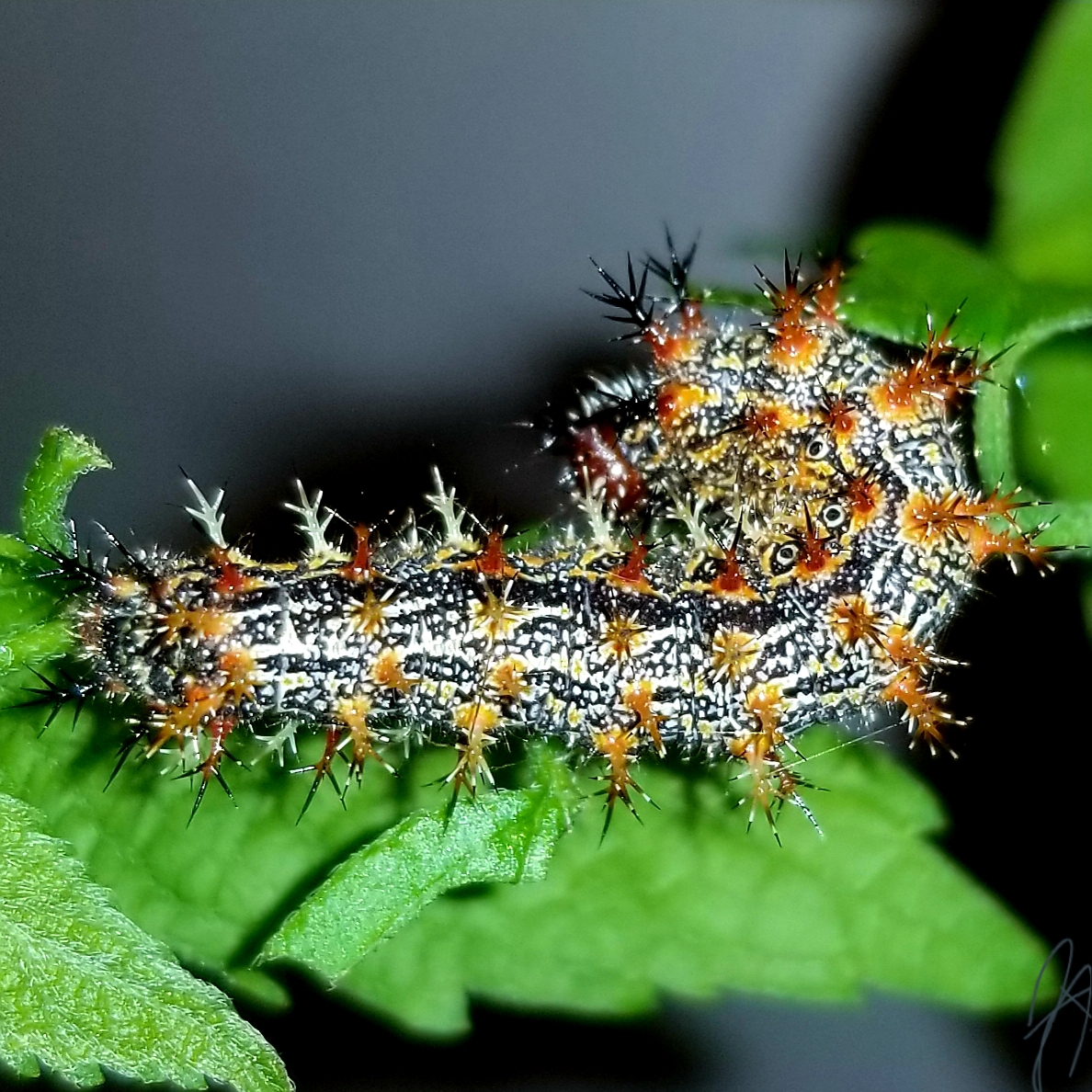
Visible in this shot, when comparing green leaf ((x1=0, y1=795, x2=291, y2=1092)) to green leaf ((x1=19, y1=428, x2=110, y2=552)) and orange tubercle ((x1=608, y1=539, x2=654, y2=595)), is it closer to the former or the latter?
green leaf ((x1=19, y1=428, x2=110, y2=552))

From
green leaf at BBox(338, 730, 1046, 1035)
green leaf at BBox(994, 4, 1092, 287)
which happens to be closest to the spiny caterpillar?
green leaf at BBox(338, 730, 1046, 1035)

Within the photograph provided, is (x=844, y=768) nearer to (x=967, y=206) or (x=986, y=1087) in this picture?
(x=986, y=1087)

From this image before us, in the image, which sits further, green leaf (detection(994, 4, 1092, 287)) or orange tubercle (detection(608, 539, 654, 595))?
green leaf (detection(994, 4, 1092, 287))

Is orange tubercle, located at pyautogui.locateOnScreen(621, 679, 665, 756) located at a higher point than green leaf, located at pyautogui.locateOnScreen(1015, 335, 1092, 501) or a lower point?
lower

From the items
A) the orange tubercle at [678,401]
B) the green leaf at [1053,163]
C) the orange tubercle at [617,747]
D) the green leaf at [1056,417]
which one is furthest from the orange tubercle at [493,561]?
the green leaf at [1053,163]

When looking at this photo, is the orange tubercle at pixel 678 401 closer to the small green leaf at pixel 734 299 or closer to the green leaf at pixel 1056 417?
the small green leaf at pixel 734 299

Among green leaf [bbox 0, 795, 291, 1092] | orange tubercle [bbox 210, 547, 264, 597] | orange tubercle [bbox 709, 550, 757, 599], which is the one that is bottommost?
green leaf [bbox 0, 795, 291, 1092]

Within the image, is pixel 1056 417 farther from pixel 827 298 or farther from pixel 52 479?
pixel 52 479

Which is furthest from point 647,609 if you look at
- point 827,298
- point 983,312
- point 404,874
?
point 983,312
